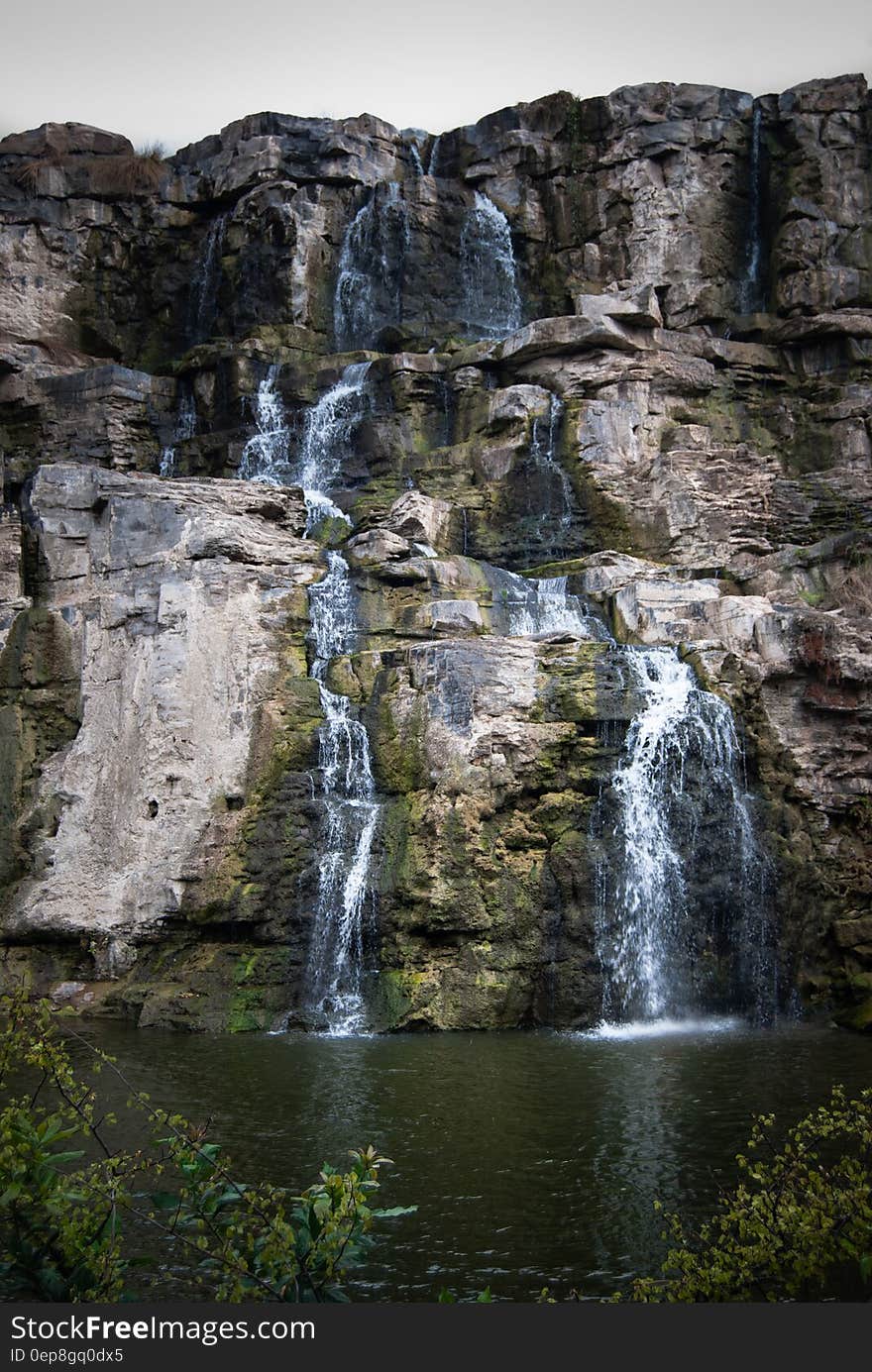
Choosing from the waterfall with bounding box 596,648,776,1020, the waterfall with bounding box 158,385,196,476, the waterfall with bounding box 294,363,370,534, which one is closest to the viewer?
the waterfall with bounding box 596,648,776,1020

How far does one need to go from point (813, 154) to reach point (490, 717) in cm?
2055

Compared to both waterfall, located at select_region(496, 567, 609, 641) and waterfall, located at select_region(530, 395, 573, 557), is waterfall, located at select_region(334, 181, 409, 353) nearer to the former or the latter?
waterfall, located at select_region(530, 395, 573, 557)

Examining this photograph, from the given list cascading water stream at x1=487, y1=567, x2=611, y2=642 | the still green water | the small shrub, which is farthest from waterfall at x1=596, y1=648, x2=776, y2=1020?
the small shrub

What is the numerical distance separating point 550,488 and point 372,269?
9590 mm

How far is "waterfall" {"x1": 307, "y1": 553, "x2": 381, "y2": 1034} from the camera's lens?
17.2 metres

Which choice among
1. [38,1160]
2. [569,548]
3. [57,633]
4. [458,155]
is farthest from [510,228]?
[38,1160]

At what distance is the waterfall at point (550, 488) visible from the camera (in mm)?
25641

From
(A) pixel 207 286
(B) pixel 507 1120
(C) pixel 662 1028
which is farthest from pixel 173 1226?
(A) pixel 207 286

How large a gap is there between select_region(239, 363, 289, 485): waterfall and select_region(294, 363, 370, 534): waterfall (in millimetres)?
423

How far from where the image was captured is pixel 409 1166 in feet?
33.0

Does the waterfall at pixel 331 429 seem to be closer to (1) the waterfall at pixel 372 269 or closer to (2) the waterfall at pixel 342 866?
(1) the waterfall at pixel 372 269

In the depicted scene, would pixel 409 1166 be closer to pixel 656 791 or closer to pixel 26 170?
pixel 656 791

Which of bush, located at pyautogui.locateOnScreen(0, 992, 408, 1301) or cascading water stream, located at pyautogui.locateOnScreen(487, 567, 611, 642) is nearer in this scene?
bush, located at pyautogui.locateOnScreen(0, 992, 408, 1301)

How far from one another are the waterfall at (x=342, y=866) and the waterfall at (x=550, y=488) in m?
6.94
